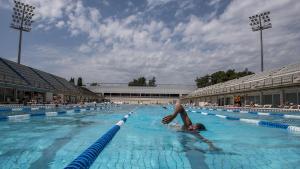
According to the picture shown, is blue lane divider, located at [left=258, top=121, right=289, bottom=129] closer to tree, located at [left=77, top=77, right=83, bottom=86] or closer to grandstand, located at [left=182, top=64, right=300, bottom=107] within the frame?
grandstand, located at [left=182, top=64, right=300, bottom=107]

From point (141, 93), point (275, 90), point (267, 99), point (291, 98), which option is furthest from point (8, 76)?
point (141, 93)

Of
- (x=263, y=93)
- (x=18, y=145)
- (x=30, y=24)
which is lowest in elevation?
(x=18, y=145)

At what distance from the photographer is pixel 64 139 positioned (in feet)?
19.2

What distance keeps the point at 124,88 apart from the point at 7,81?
48.4 m

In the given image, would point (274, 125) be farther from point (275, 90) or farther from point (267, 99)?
point (267, 99)

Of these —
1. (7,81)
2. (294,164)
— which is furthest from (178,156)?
(7,81)

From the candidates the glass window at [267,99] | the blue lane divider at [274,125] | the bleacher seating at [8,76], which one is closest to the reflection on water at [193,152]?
the blue lane divider at [274,125]

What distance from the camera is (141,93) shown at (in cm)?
7050

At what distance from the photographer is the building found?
69.1 m

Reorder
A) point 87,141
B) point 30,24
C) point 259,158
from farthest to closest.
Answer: point 30,24 < point 87,141 < point 259,158

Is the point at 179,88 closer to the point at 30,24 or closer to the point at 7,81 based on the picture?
the point at 30,24

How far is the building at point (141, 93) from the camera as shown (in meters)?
69.1

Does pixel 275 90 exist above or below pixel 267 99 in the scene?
above

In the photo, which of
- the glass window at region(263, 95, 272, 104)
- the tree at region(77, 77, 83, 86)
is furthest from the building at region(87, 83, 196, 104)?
the glass window at region(263, 95, 272, 104)
